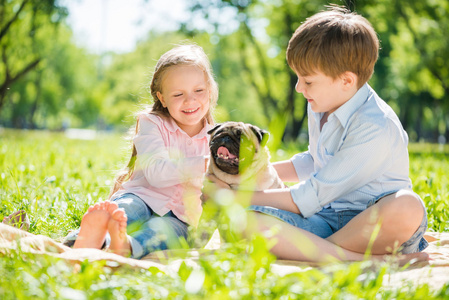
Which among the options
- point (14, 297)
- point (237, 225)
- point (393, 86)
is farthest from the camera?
point (393, 86)

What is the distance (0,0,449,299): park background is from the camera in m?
1.85

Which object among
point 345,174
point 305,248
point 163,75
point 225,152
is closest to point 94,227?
point 225,152

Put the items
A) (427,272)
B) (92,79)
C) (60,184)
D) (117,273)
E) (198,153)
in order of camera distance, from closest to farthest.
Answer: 1. (117,273)
2. (427,272)
3. (198,153)
4. (60,184)
5. (92,79)

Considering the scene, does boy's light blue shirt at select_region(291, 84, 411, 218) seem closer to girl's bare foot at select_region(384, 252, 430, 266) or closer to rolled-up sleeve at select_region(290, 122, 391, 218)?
rolled-up sleeve at select_region(290, 122, 391, 218)

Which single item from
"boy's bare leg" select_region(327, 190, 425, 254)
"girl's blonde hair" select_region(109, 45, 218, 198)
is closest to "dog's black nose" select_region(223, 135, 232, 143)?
"girl's blonde hair" select_region(109, 45, 218, 198)

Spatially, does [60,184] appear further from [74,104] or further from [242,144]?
[74,104]

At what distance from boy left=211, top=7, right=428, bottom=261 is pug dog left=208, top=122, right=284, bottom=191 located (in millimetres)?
130

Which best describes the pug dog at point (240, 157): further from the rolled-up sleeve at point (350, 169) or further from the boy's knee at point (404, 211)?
the boy's knee at point (404, 211)

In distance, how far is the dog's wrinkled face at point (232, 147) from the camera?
9.80ft

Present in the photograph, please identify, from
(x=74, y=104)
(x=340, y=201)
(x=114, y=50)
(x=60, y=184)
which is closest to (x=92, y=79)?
(x=74, y=104)

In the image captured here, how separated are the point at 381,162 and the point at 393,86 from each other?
106 feet

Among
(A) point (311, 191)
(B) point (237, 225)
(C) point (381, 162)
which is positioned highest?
(C) point (381, 162)

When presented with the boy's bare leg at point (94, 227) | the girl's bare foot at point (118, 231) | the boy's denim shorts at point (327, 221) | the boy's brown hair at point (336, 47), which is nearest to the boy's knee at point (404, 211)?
the boy's denim shorts at point (327, 221)

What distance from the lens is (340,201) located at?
303cm
